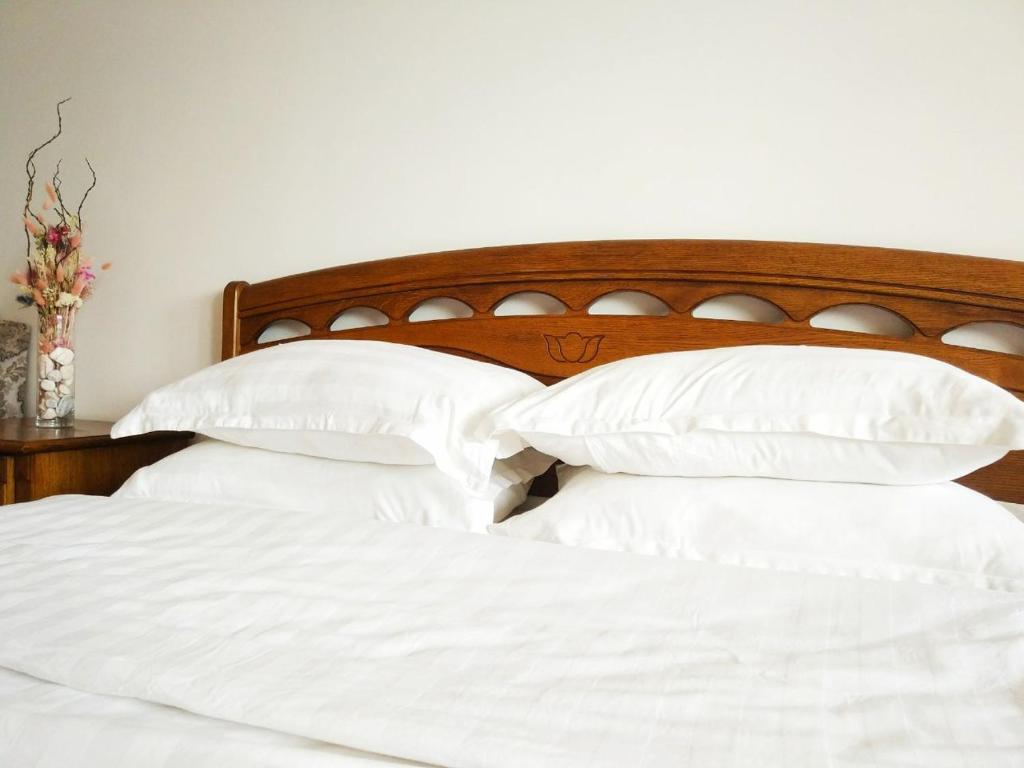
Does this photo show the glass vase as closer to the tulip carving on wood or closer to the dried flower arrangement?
the dried flower arrangement

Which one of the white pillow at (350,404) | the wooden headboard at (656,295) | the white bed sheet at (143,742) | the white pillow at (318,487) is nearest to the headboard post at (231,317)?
the wooden headboard at (656,295)

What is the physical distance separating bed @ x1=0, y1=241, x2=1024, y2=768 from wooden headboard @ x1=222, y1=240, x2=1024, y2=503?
0.67 metres

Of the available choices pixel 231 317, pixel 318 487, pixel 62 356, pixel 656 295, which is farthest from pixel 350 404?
pixel 62 356

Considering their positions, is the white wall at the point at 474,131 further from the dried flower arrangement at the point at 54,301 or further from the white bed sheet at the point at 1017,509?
the white bed sheet at the point at 1017,509

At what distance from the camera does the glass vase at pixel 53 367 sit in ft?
6.58

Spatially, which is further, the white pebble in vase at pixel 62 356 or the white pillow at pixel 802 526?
the white pebble in vase at pixel 62 356

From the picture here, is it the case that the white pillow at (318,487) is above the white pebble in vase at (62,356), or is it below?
below

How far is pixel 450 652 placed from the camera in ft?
2.34

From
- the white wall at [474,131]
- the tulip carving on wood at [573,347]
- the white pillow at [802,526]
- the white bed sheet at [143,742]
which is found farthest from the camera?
the tulip carving on wood at [573,347]

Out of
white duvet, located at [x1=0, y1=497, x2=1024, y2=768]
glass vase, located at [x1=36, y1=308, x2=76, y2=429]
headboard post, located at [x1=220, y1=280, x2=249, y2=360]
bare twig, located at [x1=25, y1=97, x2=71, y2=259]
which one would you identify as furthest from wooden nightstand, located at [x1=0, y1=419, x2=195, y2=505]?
white duvet, located at [x1=0, y1=497, x2=1024, y2=768]

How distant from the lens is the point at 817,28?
1.58m

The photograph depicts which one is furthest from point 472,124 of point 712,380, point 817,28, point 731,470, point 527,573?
point 527,573

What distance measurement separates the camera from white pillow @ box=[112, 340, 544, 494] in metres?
1.31

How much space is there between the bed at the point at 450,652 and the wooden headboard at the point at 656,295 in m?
0.67
